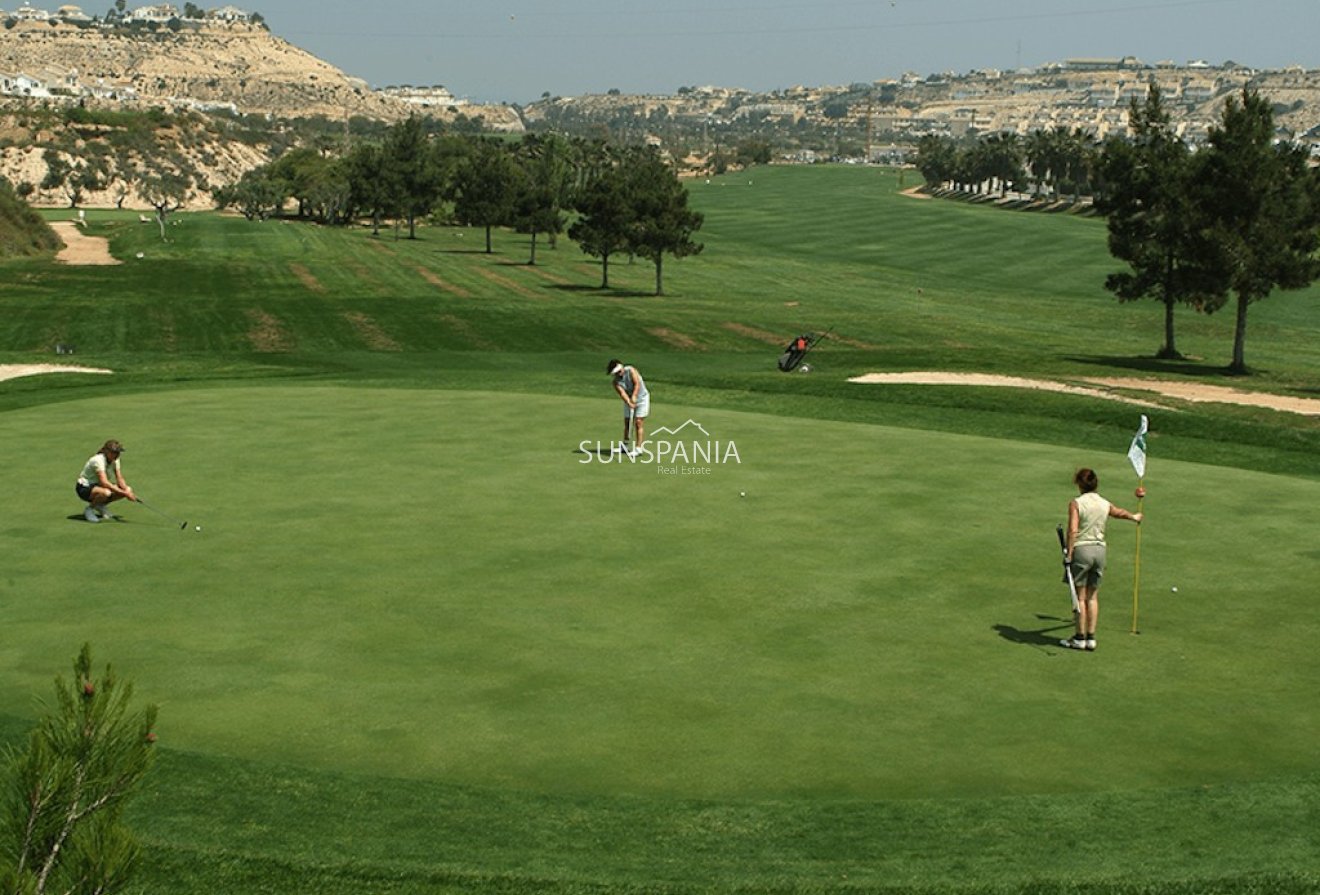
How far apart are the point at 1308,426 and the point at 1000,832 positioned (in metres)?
25.5

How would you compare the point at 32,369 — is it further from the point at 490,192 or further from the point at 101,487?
the point at 490,192

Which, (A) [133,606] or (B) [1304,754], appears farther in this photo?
(A) [133,606]

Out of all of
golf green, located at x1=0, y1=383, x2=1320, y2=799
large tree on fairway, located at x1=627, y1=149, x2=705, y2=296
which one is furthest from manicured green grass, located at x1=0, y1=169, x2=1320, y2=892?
large tree on fairway, located at x1=627, y1=149, x2=705, y2=296

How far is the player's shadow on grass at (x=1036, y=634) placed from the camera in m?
16.4

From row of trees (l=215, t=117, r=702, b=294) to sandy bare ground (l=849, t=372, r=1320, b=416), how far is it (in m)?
48.3

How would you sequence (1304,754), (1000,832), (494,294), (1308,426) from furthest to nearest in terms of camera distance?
(494,294) < (1308,426) < (1304,754) < (1000,832)

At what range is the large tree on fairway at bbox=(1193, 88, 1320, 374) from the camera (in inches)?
2008

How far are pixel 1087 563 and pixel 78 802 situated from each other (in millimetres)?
12372

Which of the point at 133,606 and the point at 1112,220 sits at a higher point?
the point at 1112,220

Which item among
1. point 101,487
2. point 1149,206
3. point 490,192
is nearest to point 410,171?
point 490,192

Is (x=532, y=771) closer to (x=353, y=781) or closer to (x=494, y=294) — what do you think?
(x=353, y=781)

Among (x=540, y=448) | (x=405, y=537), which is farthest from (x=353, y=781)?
(x=540, y=448)

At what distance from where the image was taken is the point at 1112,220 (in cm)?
5991

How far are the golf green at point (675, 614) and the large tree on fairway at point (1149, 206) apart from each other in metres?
30.7
